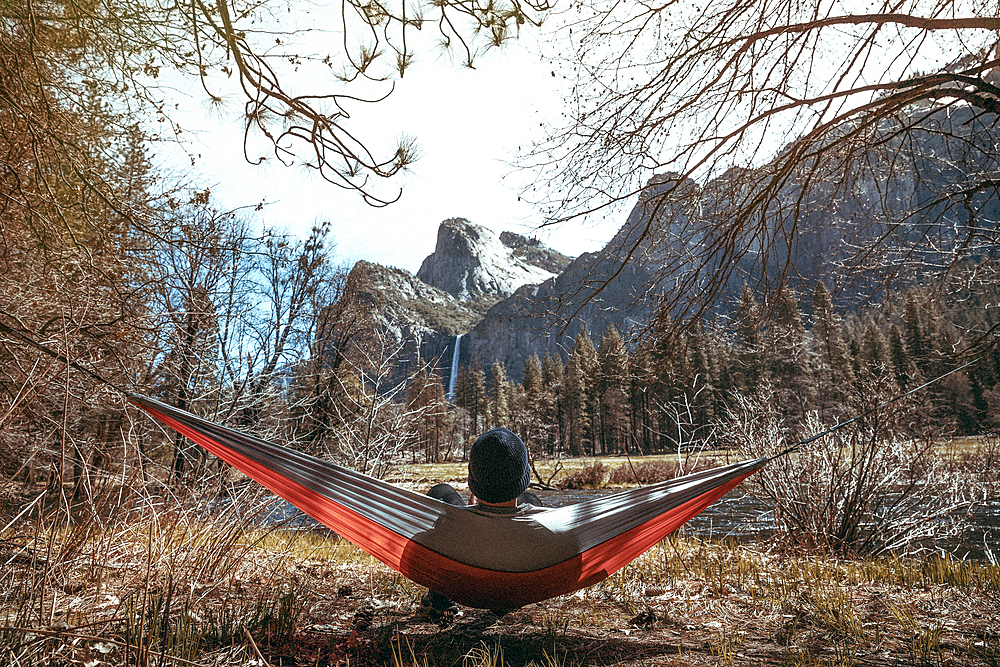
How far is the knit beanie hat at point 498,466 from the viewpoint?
1603 millimetres

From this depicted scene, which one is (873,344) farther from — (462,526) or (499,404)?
(462,526)

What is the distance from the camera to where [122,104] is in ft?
8.55

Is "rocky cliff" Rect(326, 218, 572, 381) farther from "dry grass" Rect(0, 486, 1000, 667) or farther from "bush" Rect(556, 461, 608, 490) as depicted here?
"dry grass" Rect(0, 486, 1000, 667)

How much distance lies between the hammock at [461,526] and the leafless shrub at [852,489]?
1.87 m

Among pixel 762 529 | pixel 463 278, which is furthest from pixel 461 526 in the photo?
pixel 463 278

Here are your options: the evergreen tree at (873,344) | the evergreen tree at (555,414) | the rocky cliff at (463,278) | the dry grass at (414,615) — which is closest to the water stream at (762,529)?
the dry grass at (414,615)

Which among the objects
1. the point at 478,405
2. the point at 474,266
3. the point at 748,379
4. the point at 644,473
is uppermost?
the point at 474,266

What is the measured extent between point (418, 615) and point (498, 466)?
0.81 m

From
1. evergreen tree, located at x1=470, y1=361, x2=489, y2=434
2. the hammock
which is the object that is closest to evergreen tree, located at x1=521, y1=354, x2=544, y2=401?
evergreen tree, located at x1=470, y1=361, x2=489, y2=434

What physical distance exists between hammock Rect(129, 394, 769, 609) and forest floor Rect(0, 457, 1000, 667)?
0.64 ft

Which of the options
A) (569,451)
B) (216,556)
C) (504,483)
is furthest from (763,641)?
(569,451)

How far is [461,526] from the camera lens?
148cm

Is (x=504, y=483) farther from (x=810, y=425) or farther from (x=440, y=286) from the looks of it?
(x=440, y=286)

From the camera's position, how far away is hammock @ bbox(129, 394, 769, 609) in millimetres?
1460
